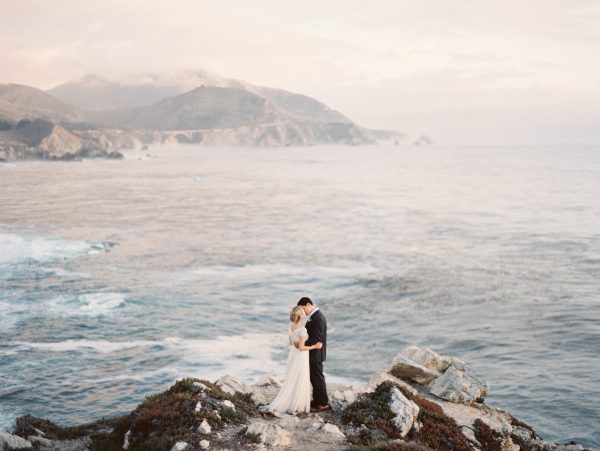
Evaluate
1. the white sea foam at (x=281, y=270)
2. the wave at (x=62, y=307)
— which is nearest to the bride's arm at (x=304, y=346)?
the wave at (x=62, y=307)

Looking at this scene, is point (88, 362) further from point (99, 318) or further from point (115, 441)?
point (115, 441)

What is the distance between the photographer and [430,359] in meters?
22.4

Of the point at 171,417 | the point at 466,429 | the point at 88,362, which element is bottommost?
the point at 88,362

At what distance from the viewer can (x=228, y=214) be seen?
81.5 m

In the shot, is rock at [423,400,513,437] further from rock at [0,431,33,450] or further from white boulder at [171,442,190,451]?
rock at [0,431,33,450]

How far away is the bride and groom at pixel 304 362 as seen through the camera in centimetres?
1480

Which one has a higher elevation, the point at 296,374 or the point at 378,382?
Result: the point at 296,374

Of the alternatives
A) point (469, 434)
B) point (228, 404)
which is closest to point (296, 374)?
point (228, 404)

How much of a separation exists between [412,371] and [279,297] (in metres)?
20.1

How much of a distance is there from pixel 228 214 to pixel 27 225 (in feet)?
84.2

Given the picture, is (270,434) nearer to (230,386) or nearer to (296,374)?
(296,374)

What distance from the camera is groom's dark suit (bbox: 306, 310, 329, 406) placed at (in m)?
15.1

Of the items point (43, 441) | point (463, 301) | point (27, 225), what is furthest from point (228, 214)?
point (43, 441)

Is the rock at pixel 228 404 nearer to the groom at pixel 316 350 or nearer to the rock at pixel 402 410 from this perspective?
the groom at pixel 316 350
